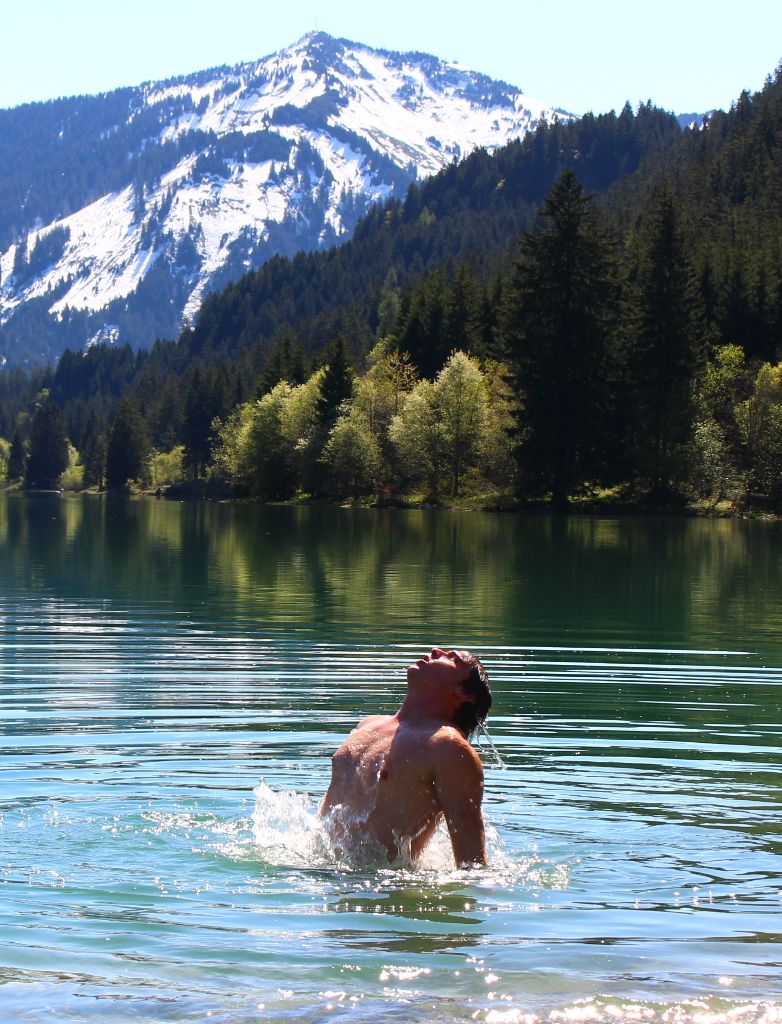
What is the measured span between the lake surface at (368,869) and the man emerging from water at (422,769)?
36 centimetres

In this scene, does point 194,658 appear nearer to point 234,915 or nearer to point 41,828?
point 41,828

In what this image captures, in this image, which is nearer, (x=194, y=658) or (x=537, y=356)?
(x=194, y=658)

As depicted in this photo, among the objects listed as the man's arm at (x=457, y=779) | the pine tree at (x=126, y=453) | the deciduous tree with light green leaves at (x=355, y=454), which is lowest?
the man's arm at (x=457, y=779)

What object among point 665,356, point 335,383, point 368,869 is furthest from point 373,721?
point 335,383

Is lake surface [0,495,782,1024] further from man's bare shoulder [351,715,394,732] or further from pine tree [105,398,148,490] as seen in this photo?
pine tree [105,398,148,490]

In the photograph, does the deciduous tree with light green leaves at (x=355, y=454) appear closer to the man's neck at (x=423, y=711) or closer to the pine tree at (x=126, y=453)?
the pine tree at (x=126, y=453)

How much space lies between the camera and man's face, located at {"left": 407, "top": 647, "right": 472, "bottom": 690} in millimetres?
7992

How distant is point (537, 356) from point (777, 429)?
16.0 m

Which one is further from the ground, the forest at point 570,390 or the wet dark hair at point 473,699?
the forest at point 570,390

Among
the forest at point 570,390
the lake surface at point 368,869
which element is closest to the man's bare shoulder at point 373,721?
the lake surface at point 368,869

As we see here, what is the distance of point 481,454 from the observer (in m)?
90.6

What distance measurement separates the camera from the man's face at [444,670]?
26.2 feet

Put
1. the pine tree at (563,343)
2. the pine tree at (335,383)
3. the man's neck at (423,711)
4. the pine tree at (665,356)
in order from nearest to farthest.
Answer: the man's neck at (423,711) < the pine tree at (665,356) < the pine tree at (563,343) < the pine tree at (335,383)

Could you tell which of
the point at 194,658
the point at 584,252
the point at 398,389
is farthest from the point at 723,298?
the point at 194,658
